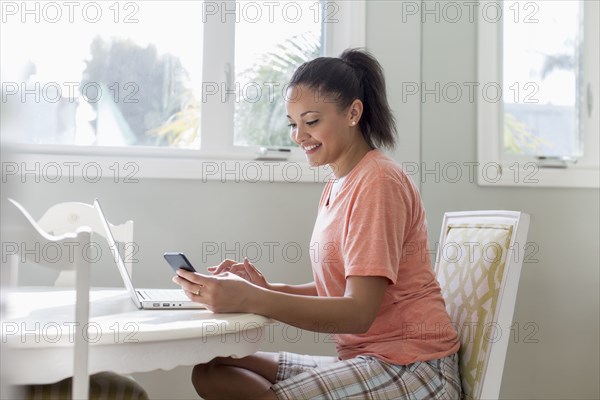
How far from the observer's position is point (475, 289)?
1689 millimetres

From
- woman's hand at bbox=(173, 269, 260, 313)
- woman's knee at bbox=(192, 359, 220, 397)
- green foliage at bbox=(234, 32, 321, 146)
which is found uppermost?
green foliage at bbox=(234, 32, 321, 146)

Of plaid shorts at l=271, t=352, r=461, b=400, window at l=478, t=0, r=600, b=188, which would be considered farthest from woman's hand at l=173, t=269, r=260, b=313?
window at l=478, t=0, r=600, b=188

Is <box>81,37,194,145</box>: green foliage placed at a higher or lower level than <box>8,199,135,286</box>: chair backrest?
higher

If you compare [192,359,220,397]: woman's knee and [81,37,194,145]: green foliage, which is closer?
[192,359,220,397]: woman's knee

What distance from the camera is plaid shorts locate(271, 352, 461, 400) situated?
1.44 meters

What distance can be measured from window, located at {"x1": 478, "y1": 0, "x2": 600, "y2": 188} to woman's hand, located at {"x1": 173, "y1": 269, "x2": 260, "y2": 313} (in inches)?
62.9

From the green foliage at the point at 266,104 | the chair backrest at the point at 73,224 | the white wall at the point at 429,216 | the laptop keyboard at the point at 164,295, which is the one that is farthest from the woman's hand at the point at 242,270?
the green foliage at the point at 266,104

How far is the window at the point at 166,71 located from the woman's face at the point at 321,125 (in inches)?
34.6

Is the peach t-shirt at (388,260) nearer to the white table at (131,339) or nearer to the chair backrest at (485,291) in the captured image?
the chair backrest at (485,291)

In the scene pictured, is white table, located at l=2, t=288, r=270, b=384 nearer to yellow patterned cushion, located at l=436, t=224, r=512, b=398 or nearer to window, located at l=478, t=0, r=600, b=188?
yellow patterned cushion, located at l=436, t=224, r=512, b=398

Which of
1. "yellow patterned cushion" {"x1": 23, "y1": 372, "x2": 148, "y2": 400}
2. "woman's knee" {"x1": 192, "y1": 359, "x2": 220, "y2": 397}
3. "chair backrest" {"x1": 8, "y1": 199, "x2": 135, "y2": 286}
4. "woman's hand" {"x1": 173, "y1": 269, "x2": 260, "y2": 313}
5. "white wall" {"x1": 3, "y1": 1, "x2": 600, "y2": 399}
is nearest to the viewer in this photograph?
"yellow patterned cushion" {"x1": 23, "y1": 372, "x2": 148, "y2": 400}

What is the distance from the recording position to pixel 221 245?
8.46 feet

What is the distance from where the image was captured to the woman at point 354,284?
56.4 inches

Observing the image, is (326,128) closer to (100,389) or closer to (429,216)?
(100,389)
